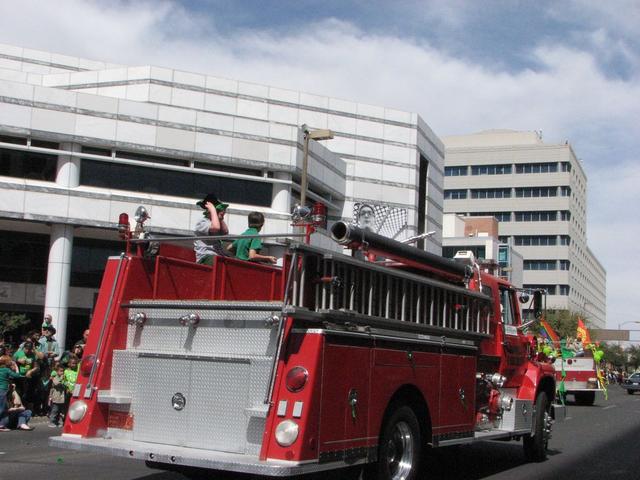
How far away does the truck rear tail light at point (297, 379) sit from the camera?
5.71m

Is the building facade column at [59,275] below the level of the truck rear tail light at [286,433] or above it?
above

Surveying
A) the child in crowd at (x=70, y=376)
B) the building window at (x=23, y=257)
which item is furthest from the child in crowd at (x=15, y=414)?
the building window at (x=23, y=257)

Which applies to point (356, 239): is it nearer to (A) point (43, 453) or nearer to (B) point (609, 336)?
(A) point (43, 453)

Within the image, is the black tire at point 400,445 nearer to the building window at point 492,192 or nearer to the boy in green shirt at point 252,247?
the boy in green shirt at point 252,247

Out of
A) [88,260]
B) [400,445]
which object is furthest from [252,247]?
[88,260]

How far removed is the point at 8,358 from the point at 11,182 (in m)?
14.0

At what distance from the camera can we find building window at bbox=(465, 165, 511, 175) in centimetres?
11107

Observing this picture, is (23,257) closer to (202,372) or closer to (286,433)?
(202,372)

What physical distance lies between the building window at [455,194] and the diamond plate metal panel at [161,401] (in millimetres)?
108969

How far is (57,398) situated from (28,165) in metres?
14.8

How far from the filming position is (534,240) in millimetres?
108625

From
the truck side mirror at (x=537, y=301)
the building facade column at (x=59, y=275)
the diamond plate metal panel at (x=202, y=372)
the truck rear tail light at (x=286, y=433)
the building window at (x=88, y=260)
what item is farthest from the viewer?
the building window at (x=88, y=260)

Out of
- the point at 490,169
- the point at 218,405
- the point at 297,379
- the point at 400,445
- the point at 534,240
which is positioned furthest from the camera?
the point at 490,169

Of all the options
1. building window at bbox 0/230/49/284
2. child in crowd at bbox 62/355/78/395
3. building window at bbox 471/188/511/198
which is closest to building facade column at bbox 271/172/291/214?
building window at bbox 0/230/49/284
